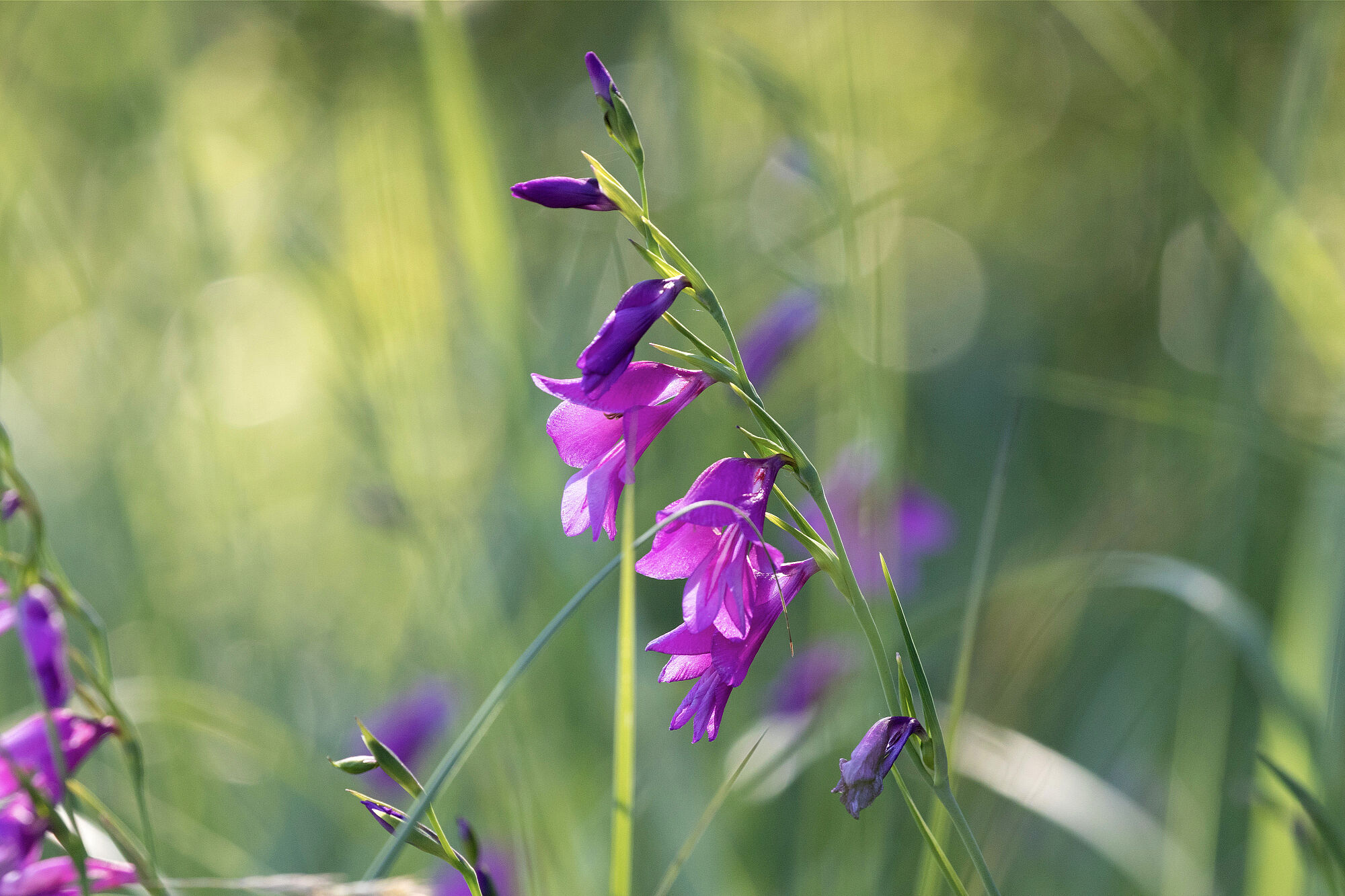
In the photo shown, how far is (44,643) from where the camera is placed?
0.61m

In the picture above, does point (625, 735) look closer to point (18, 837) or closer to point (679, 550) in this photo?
point (679, 550)

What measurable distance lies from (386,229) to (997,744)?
0.95 m

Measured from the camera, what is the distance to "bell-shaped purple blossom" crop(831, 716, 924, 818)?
473 millimetres

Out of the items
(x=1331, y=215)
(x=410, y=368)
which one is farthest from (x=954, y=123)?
(x=410, y=368)

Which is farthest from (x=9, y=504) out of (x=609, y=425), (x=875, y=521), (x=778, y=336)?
(x=778, y=336)

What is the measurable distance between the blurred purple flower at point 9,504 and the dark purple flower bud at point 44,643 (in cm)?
6

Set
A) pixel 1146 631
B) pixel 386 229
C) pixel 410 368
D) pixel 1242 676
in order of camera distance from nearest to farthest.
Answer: pixel 386 229
pixel 410 368
pixel 1146 631
pixel 1242 676

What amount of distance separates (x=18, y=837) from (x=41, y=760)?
0.28 feet

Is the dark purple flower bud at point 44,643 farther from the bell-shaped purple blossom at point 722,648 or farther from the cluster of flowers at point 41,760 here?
the bell-shaped purple blossom at point 722,648

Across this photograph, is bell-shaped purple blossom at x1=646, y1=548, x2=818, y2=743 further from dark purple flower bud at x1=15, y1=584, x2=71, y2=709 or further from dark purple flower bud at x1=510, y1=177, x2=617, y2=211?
dark purple flower bud at x1=15, y1=584, x2=71, y2=709

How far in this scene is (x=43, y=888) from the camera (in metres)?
0.67

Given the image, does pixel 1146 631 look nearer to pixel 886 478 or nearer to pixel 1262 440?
pixel 1262 440

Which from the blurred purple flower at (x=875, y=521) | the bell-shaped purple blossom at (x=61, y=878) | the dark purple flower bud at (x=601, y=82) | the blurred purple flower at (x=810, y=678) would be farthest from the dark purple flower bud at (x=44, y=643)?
the blurred purple flower at (x=810, y=678)

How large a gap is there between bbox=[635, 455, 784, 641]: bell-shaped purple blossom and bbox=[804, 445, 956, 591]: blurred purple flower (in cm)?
41
